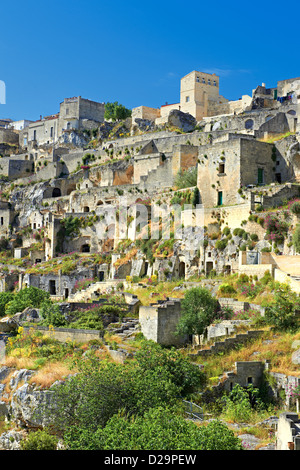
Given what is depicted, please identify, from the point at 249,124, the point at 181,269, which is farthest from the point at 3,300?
the point at 249,124

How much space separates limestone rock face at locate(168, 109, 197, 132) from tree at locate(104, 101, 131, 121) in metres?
16.2

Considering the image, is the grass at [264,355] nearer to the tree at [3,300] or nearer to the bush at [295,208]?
the bush at [295,208]

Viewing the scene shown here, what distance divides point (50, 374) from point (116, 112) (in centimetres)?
5373

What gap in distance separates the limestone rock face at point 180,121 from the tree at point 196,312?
3291 centimetres

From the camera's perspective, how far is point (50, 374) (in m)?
18.9

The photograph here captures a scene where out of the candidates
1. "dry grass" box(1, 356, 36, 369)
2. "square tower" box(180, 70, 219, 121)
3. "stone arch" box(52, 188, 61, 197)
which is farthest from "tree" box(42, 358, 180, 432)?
"square tower" box(180, 70, 219, 121)

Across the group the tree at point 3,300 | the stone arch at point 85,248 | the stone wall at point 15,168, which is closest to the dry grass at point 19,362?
the tree at point 3,300

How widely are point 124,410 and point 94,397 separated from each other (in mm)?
1047

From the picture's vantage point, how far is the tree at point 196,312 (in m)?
21.6

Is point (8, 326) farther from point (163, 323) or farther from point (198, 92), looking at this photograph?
point (198, 92)

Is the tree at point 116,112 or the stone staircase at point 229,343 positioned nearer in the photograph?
the stone staircase at point 229,343

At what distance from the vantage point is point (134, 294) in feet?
92.4

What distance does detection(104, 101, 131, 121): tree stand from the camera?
69.0 meters

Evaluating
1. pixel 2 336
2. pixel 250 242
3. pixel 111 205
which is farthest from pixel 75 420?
pixel 111 205
